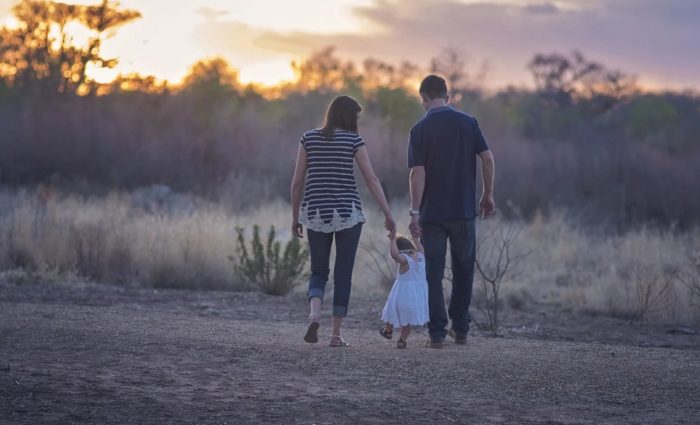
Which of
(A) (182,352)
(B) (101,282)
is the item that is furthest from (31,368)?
(B) (101,282)

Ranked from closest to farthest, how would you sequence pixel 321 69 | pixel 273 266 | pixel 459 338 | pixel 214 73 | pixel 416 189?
pixel 416 189 < pixel 459 338 < pixel 273 266 < pixel 214 73 < pixel 321 69

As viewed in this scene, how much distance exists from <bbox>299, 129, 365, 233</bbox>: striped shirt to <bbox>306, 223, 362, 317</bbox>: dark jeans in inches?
3.8

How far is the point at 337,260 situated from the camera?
332 inches

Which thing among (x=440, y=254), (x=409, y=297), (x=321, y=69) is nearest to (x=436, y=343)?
(x=409, y=297)

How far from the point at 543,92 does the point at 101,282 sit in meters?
44.9

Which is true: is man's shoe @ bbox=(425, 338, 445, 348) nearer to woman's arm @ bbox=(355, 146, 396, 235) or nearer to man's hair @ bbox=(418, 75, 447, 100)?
woman's arm @ bbox=(355, 146, 396, 235)

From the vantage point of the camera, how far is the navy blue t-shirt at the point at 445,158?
861 cm

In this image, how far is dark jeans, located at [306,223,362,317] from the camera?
834 centimetres

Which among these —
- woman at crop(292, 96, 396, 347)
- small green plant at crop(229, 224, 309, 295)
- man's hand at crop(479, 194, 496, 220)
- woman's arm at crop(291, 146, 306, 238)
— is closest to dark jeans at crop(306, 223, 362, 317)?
woman at crop(292, 96, 396, 347)

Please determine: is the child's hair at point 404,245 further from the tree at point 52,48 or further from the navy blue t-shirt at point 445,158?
the tree at point 52,48

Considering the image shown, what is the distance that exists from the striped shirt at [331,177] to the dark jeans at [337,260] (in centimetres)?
10

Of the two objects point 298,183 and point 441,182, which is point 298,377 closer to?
point 298,183

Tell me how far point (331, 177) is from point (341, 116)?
1.48ft

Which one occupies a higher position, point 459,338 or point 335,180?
point 335,180
